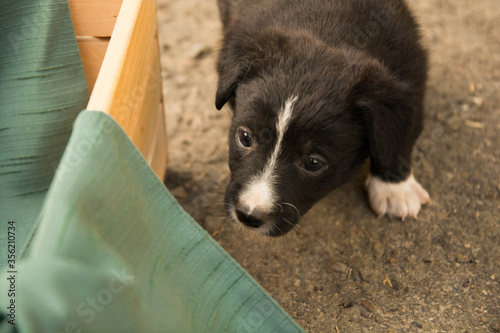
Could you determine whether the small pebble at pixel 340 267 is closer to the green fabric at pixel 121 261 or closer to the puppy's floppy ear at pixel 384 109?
the puppy's floppy ear at pixel 384 109

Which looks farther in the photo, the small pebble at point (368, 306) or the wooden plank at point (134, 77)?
the small pebble at point (368, 306)

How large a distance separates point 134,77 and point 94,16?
57cm

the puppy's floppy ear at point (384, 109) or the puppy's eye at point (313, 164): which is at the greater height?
the puppy's floppy ear at point (384, 109)

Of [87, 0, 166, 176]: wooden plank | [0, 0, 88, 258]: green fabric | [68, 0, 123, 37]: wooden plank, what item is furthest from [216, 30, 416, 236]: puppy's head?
[0, 0, 88, 258]: green fabric

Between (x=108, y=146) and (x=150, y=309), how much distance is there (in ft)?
1.82

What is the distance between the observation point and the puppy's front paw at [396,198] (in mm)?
2719

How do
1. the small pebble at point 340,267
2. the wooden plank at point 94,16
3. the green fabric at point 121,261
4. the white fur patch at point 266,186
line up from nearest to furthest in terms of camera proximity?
1. the green fabric at point 121,261
2. the white fur patch at point 266,186
3. the wooden plank at point 94,16
4. the small pebble at point 340,267

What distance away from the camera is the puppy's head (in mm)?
2008

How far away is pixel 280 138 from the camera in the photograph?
2.02m

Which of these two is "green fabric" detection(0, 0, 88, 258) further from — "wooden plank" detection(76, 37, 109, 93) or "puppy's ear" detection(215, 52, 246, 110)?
"puppy's ear" detection(215, 52, 246, 110)

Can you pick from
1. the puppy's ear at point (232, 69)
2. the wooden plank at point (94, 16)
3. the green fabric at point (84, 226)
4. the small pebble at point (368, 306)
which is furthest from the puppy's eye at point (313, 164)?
the wooden plank at point (94, 16)

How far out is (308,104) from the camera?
1986mm

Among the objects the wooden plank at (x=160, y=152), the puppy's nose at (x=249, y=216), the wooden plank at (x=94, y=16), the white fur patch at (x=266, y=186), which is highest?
the wooden plank at (x=94, y=16)

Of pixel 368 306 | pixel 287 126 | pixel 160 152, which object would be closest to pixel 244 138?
pixel 287 126
